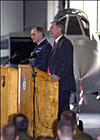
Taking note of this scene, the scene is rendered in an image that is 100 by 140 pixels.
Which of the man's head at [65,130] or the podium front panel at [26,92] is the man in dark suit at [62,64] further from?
the man's head at [65,130]

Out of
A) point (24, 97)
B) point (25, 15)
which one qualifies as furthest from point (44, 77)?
point (25, 15)

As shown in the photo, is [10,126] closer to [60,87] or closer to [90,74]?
[60,87]

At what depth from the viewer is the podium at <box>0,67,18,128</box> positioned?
4969 millimetres

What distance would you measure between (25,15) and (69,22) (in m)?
25.5

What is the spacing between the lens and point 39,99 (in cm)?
516

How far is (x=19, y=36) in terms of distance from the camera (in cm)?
1271

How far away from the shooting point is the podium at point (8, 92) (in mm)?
4969

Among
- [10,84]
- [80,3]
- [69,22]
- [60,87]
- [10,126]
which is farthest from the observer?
[80,3]

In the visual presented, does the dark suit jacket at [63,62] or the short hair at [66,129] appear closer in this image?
the short hair at [66,129]

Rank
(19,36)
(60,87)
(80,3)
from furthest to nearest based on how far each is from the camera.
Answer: (80,3), (19,36), (60,87)

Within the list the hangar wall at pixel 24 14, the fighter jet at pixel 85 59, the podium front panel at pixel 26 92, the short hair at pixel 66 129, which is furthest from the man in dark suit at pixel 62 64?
the hangar wall at pixel 24 14

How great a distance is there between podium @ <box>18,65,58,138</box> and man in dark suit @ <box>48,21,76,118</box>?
0.17m

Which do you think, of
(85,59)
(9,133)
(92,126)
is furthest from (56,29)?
(92,126)

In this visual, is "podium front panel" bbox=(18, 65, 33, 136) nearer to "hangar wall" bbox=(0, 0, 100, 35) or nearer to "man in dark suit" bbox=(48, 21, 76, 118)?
"man in dark suit" bbox=(48, 21, 76, 118)
